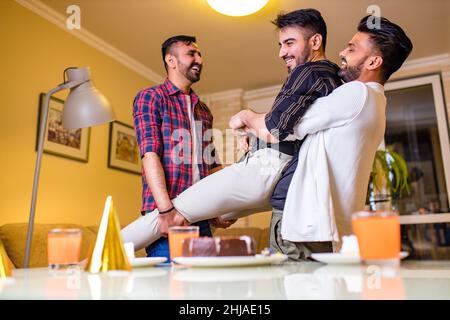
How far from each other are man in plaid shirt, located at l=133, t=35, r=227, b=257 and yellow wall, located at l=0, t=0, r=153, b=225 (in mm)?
1549

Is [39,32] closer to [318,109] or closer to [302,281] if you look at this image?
[318,109]

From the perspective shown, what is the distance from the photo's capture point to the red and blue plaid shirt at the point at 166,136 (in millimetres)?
1648

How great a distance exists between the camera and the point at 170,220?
4.45 feet

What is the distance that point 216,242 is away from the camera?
0.75m

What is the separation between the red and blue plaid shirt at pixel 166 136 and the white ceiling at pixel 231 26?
184 cm

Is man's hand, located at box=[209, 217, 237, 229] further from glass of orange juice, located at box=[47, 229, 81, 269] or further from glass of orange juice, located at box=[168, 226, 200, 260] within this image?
glass of orange juice, located at box=[47, 229, 81, 269]

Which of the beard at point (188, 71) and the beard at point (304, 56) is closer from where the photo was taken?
the beard at point (304, 56)

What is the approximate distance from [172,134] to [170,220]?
1.53ft

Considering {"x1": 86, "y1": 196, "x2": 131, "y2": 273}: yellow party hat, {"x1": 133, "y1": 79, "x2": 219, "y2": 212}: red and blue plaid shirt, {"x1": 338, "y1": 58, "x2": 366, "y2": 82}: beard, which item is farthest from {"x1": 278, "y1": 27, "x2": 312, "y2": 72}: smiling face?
{"x1": 86, "y1": 196, "x2": 131, "y2": 273}: yellow party hat

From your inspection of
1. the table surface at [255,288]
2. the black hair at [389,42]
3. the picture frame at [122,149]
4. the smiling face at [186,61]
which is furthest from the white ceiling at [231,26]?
the table surface at [255,288]

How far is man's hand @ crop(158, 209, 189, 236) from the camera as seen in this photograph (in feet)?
4.29

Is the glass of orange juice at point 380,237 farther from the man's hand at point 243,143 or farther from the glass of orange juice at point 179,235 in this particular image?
the man's hand at point 243,143

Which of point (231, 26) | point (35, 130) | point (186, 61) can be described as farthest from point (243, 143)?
point (231, 26)
